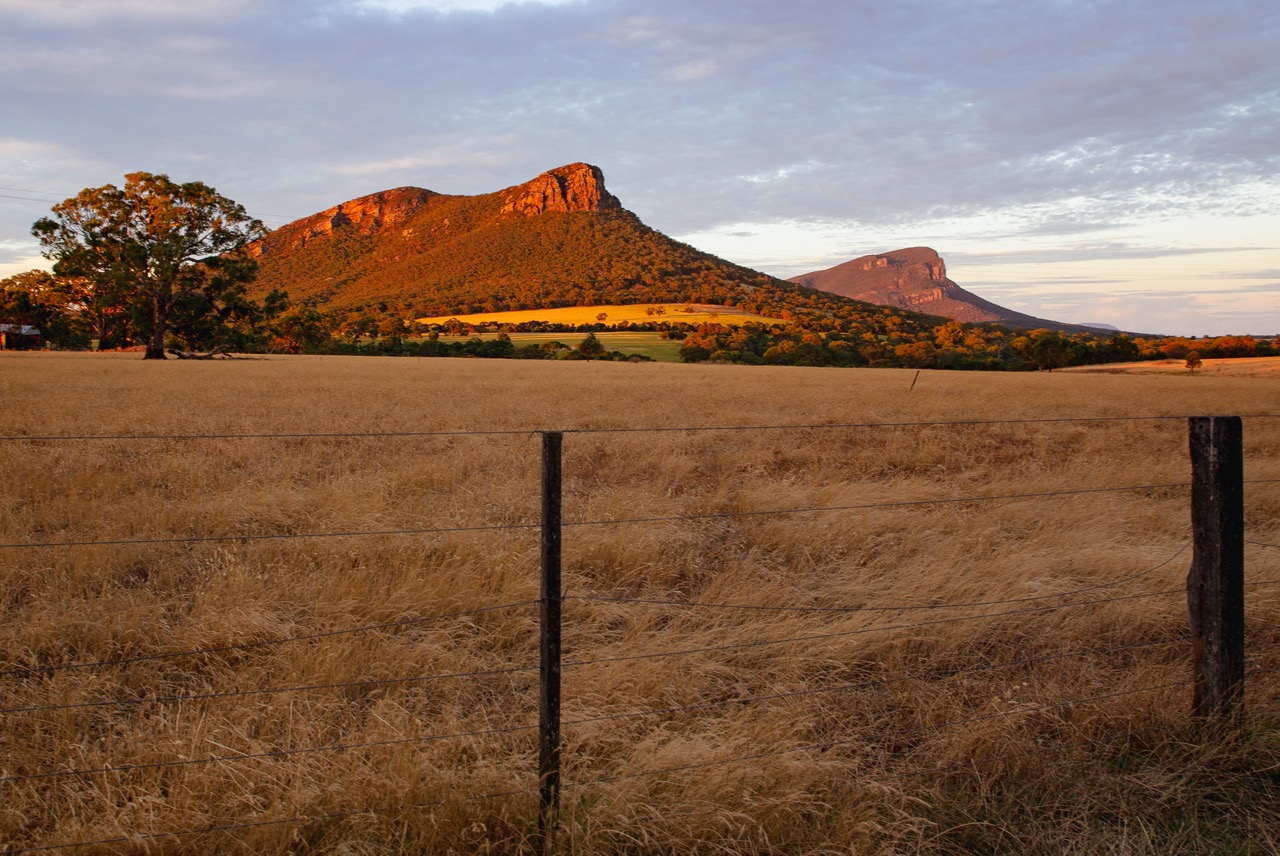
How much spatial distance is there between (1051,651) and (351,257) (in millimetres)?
161300

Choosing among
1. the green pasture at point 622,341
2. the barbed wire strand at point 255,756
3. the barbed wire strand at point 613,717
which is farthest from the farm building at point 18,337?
the barbed wire strand at point 613,717

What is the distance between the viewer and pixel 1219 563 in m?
3.50

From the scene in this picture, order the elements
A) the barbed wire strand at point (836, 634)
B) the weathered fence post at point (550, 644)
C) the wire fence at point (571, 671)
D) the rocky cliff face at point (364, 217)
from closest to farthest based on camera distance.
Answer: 1. the weathered fence post at point (550, 644)
2. the wire fence at point (571, 671)
3. the barbed wire strand at point (836, 634)
4. the rocky cliff face at point (364, 217)

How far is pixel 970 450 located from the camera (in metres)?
12.3

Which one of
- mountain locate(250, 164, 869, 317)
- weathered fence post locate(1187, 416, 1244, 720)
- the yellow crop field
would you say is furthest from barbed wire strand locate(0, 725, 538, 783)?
mountain locate(250, 164, 869, 317)

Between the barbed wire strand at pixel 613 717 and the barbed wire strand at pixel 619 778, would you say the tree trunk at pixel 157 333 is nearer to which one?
the barbed wire strand at pixel 613 717

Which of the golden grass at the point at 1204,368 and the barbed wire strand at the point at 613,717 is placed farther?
the golden grass at the point at 1204,368

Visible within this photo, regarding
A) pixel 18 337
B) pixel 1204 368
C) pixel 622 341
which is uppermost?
pixel 622 341

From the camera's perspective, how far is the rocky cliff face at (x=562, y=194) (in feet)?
508

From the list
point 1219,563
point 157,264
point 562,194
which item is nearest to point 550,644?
point 1219,563

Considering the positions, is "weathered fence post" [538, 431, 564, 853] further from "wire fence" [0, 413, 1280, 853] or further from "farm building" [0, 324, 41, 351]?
"farm building" [0, 324, 41, 351]

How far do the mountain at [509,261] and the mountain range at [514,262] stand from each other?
1.00ft

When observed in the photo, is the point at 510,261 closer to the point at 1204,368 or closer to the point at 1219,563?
the point at 1204,368

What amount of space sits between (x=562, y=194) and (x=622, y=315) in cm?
7315
